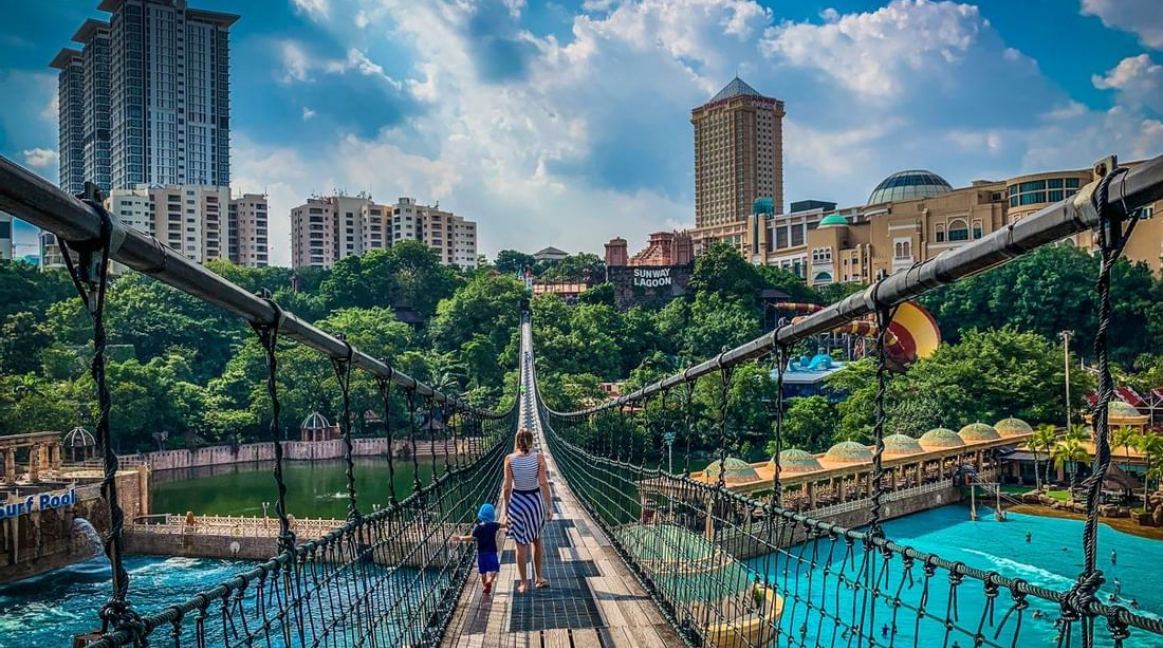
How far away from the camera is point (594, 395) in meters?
23.6

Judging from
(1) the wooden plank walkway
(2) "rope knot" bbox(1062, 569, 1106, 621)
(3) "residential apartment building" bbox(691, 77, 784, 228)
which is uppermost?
(3) "residential apartment building" bbox(691, 77, 784, 228)

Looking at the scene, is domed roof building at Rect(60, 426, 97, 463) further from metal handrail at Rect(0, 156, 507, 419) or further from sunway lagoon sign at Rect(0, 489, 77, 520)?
metal handrail at Rect(0, 156, 507, 419)

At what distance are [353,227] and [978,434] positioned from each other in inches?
1508

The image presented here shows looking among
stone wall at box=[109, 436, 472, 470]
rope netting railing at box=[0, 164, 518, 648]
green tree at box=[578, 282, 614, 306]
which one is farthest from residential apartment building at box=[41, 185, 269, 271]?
rope netting railing at box=[0, 164, 518, 648]

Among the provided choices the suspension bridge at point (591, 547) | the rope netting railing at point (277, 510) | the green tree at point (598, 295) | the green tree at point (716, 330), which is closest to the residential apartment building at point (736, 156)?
the green tree at point (598, 295)

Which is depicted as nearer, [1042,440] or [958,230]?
[1042,440]

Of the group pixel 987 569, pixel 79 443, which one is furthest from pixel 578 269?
pixel 987 569

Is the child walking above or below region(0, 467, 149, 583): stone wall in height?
above

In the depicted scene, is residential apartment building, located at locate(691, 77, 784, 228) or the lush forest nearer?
the lush forest

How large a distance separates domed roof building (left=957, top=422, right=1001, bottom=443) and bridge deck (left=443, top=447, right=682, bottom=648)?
50.8 ft

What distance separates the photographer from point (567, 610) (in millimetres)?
3199

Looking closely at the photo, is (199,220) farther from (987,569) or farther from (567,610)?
(567,610)

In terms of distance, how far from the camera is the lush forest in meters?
20.0

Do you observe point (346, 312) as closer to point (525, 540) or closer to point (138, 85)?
point (525, 540)
